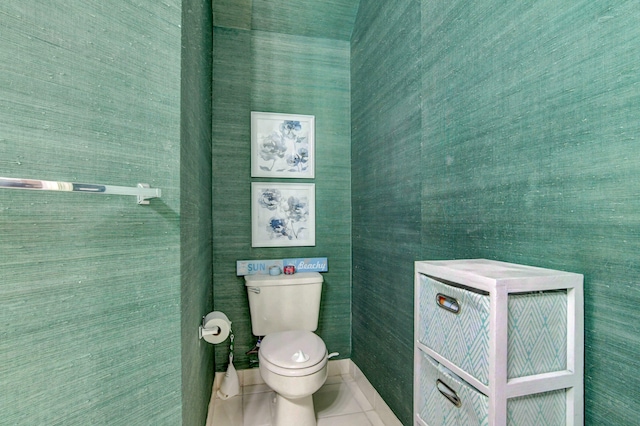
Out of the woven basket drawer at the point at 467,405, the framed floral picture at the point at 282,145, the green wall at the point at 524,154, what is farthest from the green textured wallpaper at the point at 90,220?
the framed floral picture at the point at 282,145

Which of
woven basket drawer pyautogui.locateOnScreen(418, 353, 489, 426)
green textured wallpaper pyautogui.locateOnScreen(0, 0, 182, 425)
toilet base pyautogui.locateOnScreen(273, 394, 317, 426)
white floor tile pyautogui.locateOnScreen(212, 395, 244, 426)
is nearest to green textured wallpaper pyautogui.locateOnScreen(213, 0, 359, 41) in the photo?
green textured wallpaper pyautogui.locateOnScreen(0, 0, 182, 425)

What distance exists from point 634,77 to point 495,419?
31.7 inches

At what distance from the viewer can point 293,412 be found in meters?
1.60

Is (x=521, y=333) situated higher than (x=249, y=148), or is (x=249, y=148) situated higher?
(x=249, y=148)

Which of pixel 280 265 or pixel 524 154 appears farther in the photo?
pixel 280 265

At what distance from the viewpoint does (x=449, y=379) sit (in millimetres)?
854

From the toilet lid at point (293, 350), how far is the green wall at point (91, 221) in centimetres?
66

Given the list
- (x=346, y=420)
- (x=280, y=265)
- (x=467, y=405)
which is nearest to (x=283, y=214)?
(x=280, y=265)

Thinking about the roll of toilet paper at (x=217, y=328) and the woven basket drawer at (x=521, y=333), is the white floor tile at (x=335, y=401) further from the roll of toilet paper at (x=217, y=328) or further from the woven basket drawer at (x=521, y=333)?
the woven basket drawer at (x=521, y=333)

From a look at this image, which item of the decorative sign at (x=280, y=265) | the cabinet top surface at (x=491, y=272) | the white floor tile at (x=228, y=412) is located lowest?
the white floor tile at (x=228, y=412)

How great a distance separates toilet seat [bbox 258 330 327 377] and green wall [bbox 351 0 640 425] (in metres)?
0.38

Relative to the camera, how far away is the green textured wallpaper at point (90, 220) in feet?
2.04

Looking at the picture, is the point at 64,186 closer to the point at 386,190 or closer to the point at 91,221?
the point at 91,221

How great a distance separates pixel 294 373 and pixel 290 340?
260mm
